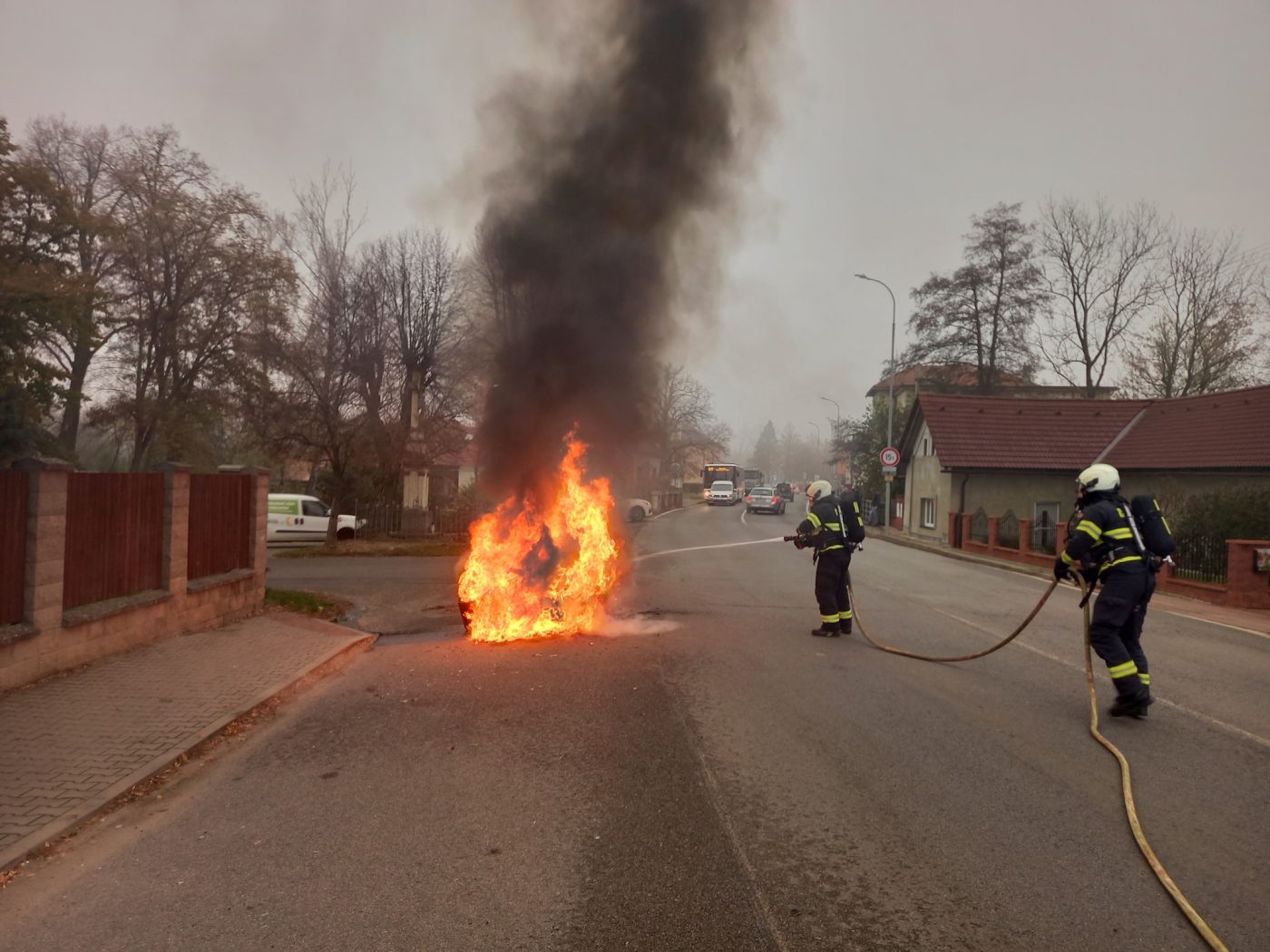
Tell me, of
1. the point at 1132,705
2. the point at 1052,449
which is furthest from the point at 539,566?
the point at 1052,449

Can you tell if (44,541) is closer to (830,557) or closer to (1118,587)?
(830,557)

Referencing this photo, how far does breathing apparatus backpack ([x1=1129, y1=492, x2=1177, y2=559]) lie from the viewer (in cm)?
534

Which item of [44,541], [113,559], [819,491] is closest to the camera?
[44,541]

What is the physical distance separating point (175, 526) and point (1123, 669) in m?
8.31

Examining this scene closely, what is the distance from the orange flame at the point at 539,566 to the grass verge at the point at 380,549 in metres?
9.00

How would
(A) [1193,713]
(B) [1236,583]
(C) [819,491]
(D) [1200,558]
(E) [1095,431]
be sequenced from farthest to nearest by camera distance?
(E) [1095,431]
(D) [1200,558]
(B) [1236,583]
(C) [819,491]
(A) [1193,713]

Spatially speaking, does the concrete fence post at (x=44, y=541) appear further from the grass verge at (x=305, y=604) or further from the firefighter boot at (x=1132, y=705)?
the firefighter boot at (x=1132, y=705)

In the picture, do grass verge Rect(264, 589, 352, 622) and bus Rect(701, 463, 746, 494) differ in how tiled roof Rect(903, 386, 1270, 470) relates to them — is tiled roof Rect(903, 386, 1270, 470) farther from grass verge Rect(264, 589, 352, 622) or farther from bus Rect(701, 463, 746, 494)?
bus Rect(701, 463, 746, 494)

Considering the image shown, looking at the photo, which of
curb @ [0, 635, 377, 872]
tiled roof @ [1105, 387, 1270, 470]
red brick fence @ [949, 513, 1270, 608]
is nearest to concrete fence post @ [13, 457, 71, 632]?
curb @ [0, 635, 377, 872]

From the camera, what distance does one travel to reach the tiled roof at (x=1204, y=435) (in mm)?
Answer: 19172

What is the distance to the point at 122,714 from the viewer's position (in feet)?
17.6

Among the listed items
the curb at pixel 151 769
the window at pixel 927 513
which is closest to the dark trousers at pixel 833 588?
the curb at pixel 151 769

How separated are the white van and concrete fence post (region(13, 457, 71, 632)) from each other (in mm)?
13877

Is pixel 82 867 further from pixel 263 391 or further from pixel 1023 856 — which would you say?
pixel 263 391
